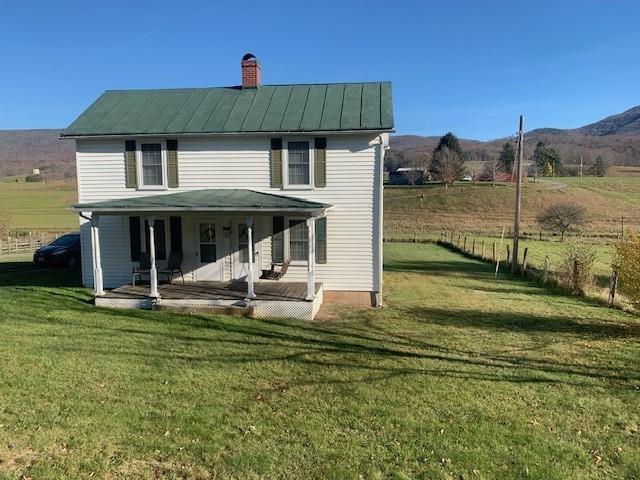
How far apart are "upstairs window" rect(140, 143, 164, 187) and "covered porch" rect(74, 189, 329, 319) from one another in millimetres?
842

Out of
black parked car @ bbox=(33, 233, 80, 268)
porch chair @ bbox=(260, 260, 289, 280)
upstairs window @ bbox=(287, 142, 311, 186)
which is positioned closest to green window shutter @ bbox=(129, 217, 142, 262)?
porch chair @ bbox=(260, 260, 289, 280)

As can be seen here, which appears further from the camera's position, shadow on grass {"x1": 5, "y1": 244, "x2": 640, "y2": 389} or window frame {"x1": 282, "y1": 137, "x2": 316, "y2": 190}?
window frame {"x1": 282, "y1": 137, "x2": 316, "y2": 190}

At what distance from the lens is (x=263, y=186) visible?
14031 millimetres

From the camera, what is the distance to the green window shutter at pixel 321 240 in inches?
546

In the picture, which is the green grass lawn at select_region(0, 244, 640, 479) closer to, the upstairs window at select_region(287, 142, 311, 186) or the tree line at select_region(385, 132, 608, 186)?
the upstairs window at select_region(287, 142, 311, 186)

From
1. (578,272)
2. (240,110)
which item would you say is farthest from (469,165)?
(240,110)

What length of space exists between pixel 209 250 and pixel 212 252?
4.4 inches

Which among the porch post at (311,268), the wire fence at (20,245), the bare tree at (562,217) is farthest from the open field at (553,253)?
the wire fence at (20,245)

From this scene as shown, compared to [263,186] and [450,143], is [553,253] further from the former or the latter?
[450,143]

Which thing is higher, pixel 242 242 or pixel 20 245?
pixel 242 242

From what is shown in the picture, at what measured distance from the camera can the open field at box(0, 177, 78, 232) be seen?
4798cm

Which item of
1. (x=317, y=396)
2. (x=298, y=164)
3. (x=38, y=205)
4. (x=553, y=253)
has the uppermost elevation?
(x=298, y=164)

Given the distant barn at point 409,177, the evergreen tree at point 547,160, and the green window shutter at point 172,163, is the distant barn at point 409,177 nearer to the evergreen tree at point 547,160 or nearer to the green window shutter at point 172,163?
the evergreen tree at point 547,160

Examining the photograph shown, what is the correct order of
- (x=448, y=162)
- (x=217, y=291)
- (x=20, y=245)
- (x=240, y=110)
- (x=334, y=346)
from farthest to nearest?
(x=448, y=162), (x=20, y=245), (x=240, y=110), (x=217, y=291), (x=334, y=346)
